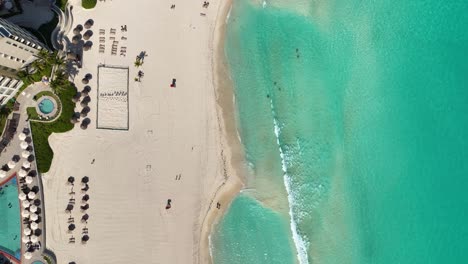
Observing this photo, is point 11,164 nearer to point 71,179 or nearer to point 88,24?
point 71,179

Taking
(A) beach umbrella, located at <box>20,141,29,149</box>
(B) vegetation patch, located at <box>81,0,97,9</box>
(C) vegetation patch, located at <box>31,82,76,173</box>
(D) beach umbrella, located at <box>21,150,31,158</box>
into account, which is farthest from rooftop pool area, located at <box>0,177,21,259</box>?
(B) vegetation patch, located at <box>81,0,97,9</box>

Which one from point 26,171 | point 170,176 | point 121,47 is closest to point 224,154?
point 170,176

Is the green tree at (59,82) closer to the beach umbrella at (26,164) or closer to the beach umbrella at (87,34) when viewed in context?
the beach umbrella at (87,34)

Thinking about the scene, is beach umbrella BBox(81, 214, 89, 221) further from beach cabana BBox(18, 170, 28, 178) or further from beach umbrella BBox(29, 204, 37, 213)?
beach cabana BBox(18, 170, 28, 178)

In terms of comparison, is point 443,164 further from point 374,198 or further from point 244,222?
point 244,222

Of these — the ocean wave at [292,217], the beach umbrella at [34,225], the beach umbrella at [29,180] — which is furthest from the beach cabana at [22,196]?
the ocean wave at [292,217]

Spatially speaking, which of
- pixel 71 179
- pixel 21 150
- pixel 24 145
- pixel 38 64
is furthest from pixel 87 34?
pixel 71 179
